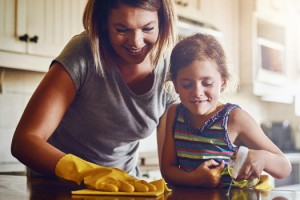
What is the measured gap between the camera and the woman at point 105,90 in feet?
3.12

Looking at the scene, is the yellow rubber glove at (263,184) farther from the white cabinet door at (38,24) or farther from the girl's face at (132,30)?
the white cabinet door at (38,24)

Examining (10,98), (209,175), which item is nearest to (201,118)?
(209,175)

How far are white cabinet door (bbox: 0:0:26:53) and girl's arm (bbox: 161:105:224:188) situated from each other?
0.97m

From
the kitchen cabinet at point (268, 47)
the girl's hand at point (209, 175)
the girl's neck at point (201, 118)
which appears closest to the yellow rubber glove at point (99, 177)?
the girl's hand at point (209, 175)

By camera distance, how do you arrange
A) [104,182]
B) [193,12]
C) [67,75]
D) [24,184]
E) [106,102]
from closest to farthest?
[104,182] → [24,184] → [67,75] → [106,102] → [193,12]

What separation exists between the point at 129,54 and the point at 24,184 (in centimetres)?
33

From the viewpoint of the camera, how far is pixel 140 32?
100 cm

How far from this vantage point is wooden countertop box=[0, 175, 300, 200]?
2.38ft

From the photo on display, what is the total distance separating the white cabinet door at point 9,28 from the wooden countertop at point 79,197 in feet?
3.43

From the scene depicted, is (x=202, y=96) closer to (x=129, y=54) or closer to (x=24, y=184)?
(x=129, y=54)

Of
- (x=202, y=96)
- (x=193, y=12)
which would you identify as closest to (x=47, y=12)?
(x=193, y=12)

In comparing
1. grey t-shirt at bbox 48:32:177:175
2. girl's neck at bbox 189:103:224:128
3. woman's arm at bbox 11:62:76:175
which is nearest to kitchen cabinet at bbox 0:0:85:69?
grey t-shirt at bbox 48:32:177:175

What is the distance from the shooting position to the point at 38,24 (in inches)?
77.6

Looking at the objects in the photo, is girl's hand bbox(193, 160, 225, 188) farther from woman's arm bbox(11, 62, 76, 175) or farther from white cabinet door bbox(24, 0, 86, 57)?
white cabinet door bbox(24, 0, 86, 57)
